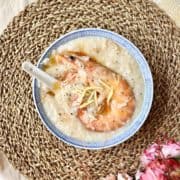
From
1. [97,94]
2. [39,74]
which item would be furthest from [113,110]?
[39,74]

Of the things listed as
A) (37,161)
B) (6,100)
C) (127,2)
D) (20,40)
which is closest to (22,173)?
(37,161)

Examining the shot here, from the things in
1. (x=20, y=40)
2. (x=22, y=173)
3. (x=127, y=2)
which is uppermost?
(x=127, y=2)

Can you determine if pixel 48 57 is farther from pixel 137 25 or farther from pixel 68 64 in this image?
pixel 137 25

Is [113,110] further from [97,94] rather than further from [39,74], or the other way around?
[39,74]
